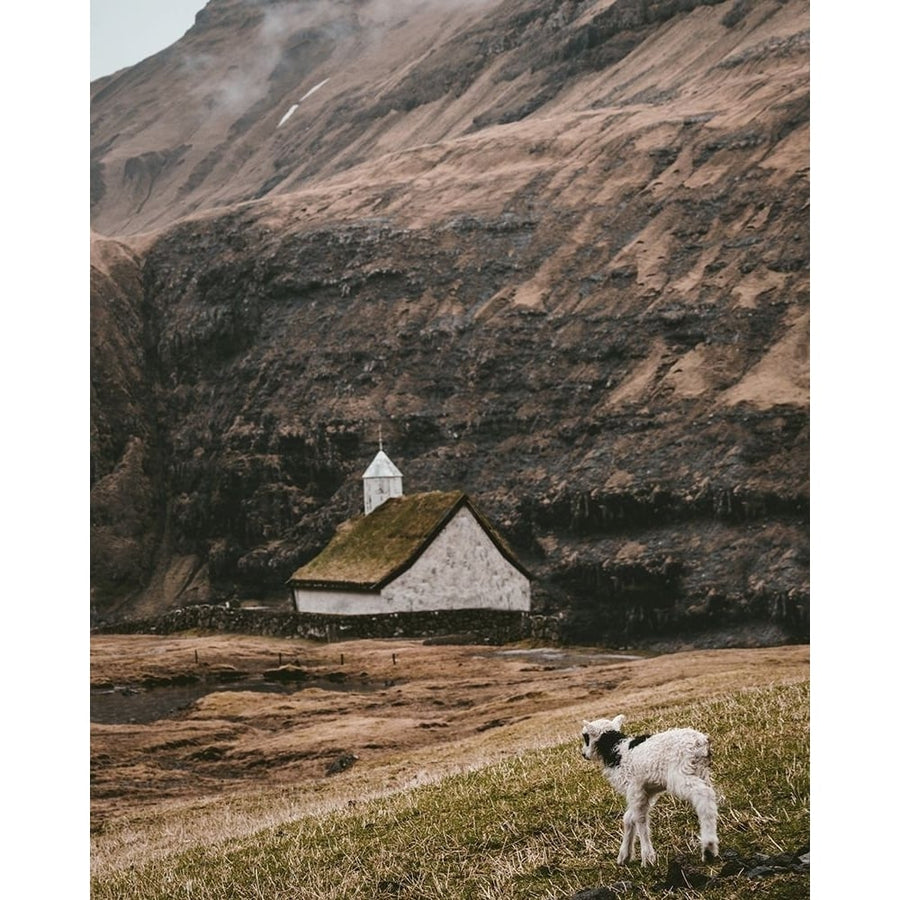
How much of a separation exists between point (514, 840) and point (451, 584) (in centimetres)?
2807

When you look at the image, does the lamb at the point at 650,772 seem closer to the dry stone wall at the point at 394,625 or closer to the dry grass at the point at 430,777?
the dry grass at the point at 430,777

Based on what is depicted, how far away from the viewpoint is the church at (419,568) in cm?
3834

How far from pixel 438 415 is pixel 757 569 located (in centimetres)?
2524

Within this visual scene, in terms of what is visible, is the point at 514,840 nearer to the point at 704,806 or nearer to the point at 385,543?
the point at 704,806

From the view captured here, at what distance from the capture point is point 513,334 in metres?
72.7

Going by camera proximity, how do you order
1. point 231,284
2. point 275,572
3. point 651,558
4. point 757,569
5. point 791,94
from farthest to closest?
1. point 231,284
2. point 791,94
3. point 275,572
4. point 651,558
5. point 757,569

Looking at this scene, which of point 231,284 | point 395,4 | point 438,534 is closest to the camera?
point 438,534

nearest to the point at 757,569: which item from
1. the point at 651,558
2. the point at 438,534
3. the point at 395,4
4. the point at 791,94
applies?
the point at 651,558

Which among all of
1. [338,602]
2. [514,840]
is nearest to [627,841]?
[514,840]

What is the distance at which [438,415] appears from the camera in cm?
6994

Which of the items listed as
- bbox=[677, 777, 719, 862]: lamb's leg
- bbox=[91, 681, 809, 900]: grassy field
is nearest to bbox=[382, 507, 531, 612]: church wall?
bbox=[91, 681, 809, 900]: grassy field

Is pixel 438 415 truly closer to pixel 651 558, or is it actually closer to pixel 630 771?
pixel 651 558

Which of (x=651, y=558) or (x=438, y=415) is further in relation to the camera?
(x=438, y=415)

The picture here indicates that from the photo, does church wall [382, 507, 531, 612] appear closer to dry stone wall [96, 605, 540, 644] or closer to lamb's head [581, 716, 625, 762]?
dry stone wall [96, 605, 540, 644]
